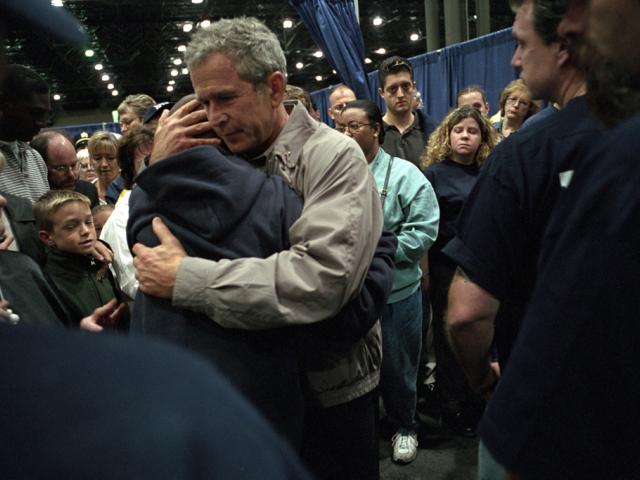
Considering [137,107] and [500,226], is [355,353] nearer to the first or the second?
[500,226]

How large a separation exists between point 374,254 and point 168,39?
1838 centimetres

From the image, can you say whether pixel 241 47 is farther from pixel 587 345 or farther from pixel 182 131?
pixel 587 345

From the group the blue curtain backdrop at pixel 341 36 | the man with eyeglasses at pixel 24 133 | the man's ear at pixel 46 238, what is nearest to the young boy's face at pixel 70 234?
the man's ear at pixel 46 238

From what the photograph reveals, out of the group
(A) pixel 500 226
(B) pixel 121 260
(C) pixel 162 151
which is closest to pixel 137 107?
(B) pixel 121 260

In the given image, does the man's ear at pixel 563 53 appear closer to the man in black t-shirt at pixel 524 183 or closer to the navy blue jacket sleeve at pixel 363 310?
the man in black t-shirt at pixel 524 183

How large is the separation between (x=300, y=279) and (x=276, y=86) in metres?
0.51

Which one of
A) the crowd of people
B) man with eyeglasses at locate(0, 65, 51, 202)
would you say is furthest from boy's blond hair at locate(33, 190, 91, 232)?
man with eyeglasses at locate(0, 65, 51, 202)

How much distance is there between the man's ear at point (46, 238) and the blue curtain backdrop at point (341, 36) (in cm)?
275

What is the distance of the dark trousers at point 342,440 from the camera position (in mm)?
1373

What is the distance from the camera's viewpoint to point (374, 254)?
1.33 metres

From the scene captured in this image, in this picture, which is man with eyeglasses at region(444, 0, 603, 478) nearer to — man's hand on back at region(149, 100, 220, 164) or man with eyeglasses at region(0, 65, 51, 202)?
man's hand on back at region(149, 100, 220, 164)

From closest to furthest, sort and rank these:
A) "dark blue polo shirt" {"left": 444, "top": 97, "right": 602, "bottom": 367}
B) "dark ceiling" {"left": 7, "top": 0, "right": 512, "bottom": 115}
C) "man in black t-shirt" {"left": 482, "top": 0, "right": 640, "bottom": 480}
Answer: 1. "man in black t-shirt" {"left": 482, "top": 0, "right": 640, "bottom": 480}
2. "dark blue polo shirt" {"left": 444, "top": 97, "right": 602, "bottom": 367}
3. "dark ceiling" {"left": 7, "top": 0, "right": 512, "bottom": 115}

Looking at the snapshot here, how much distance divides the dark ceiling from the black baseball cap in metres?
10.2

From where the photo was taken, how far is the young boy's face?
204 centimetres
